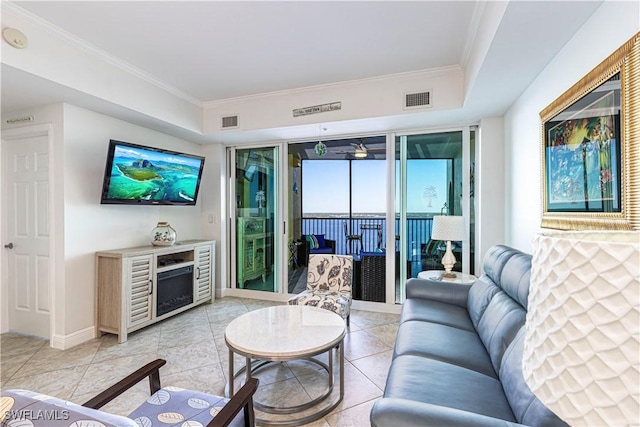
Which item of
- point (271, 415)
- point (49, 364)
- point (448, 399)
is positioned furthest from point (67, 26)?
point (448, 399)

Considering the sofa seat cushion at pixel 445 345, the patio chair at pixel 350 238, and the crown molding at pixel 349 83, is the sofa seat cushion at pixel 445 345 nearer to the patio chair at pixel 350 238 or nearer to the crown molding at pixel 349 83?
the crown molding at pixel 349 83

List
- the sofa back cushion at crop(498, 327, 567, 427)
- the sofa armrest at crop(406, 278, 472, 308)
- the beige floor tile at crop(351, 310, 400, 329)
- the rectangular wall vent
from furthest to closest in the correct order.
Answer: the rectangular wall vent, the beige floor tile at crop(351, 310, 400, 329), the sofa armrest at crop(406, 278, 472, 308), the sofa back cushion at crop(498, 327, 567, 427)

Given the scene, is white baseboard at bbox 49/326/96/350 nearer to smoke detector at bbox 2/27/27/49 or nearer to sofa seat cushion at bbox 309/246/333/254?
smoke detector at bbox 2/27/27/49

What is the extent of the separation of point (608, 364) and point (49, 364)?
367 cm

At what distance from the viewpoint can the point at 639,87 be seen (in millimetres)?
1229

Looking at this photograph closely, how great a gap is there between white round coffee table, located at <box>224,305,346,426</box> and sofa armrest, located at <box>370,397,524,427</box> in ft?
2.65

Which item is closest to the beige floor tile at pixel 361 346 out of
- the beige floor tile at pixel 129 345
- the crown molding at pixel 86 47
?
the beige floor tile at pixel 129 345

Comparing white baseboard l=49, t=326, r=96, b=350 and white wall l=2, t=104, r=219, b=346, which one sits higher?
white wall l=2, t=104, r=219, b=346

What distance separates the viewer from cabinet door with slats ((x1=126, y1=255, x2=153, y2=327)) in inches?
124

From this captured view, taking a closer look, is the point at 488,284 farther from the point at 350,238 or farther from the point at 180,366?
the point at 350,238

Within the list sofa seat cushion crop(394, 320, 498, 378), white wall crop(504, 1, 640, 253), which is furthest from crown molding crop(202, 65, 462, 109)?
sofa seat cushion crop(394, 320, 498, 378)

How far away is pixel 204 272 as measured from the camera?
422 cm

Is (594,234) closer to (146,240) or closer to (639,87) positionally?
(639,87)

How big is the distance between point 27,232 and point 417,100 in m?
4.33
